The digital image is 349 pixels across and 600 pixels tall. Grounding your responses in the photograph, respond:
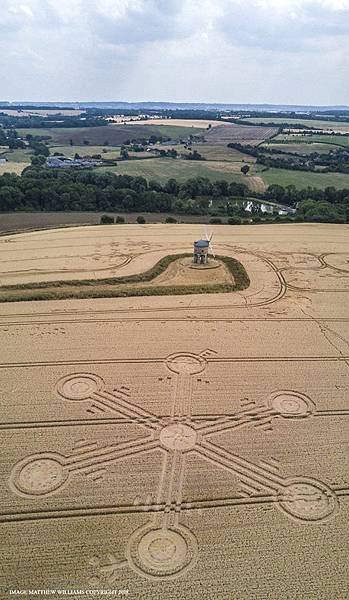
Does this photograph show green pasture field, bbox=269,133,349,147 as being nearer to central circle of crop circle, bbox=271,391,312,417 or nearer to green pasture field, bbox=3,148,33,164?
green pasture field, bbox=3,148,33,164

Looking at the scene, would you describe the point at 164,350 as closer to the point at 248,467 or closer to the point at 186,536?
the point at 248,467

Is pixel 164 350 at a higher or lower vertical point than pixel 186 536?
higher

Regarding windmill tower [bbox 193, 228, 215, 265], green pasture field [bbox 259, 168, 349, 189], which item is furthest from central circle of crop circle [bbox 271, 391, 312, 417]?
green pasture field [bbox 259, 168, 349, 189]

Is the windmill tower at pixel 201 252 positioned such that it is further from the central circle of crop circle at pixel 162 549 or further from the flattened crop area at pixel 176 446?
the central circle of crop circle at pixel 162 549

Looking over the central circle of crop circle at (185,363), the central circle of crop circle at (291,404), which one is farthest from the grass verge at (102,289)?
the central circle of crop circle at (291,404)

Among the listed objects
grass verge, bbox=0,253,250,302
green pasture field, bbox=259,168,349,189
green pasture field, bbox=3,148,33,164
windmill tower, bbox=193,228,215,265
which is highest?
green pasture field, bbox=3,148,33,164

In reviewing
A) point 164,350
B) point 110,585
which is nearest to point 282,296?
point 164,350

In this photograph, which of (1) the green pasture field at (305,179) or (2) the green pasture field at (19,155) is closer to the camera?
(1) the green pasture field at (305,179)
